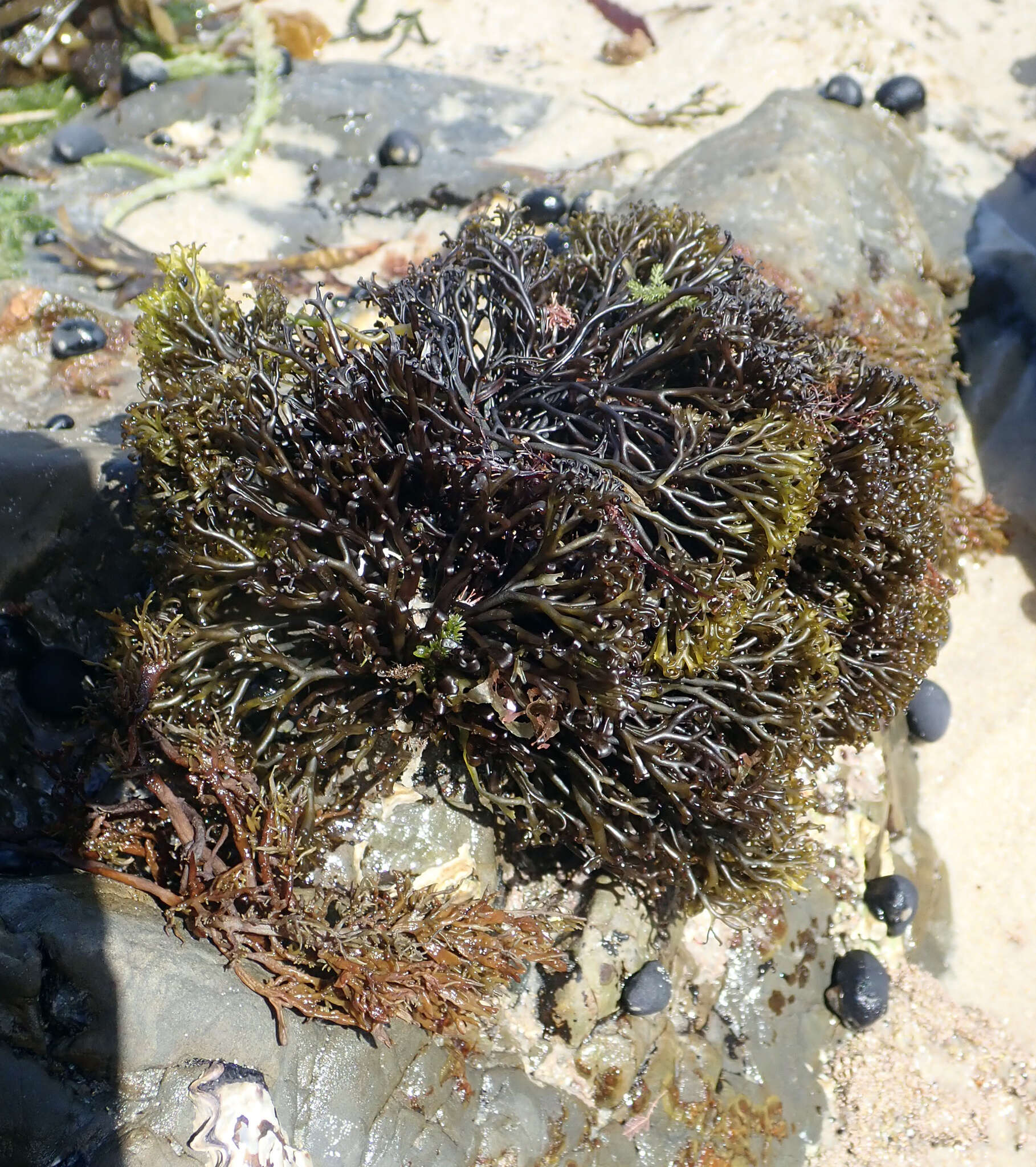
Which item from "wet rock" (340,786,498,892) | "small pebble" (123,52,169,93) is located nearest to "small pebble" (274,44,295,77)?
"small pebble" (123,52,169,93)

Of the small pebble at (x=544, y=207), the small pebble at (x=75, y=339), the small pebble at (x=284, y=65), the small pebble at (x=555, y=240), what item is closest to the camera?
the small pebble at (x=75, y=339)

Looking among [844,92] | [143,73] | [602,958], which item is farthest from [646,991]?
[143,73]

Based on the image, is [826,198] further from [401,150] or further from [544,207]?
[401,150]

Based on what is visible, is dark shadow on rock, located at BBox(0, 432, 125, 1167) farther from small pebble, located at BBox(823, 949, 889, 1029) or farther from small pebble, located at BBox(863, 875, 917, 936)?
small pebble, located at BBox(863, 875, 917, 936)

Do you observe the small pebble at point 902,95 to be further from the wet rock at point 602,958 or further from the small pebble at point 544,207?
the wet rock at point 602,958

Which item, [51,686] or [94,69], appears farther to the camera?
[94,69]

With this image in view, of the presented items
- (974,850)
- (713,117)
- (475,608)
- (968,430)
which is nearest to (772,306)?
(475,608)

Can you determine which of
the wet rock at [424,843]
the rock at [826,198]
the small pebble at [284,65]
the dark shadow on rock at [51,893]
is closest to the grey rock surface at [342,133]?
the small pebble at [284,65]
